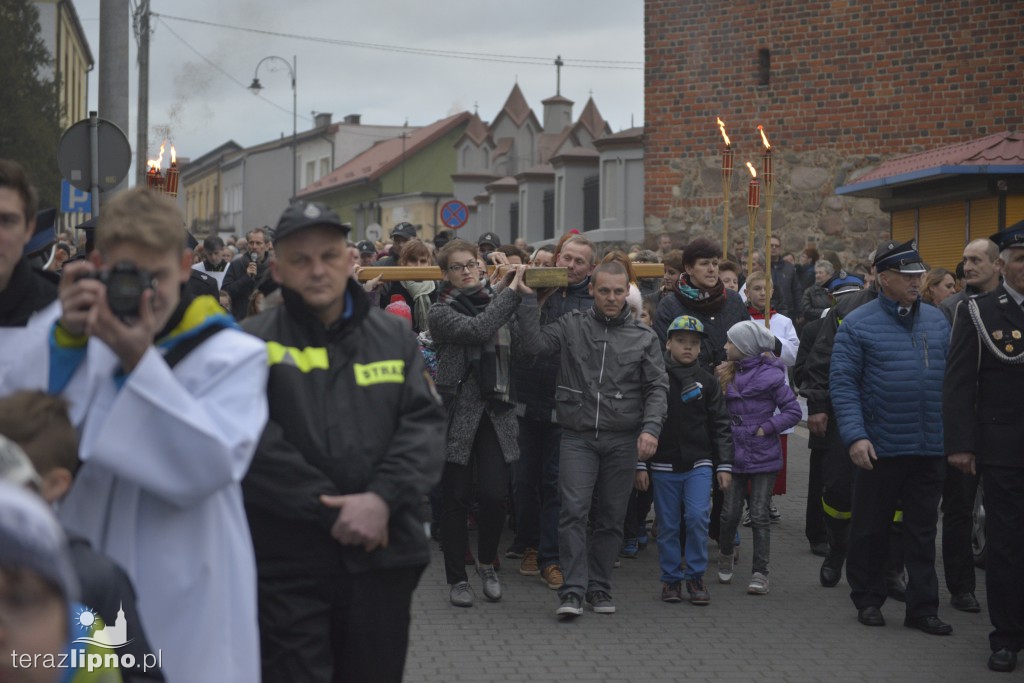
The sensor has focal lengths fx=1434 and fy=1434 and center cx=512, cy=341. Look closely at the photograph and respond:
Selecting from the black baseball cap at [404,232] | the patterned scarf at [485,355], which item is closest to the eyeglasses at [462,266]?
the patterned scarf at [485,355]

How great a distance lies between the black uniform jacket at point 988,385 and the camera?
23.4 ft

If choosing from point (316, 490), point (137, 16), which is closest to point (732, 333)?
point (316, 490)

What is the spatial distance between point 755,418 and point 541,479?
145cm

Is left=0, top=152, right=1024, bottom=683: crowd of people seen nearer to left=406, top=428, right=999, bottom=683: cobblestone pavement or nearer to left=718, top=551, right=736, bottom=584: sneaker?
left=718, top=551, right=736, bottom=584: sneaker

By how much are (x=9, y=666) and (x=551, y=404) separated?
713cm

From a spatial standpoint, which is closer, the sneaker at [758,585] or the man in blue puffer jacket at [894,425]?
the man in blue puffer jacket at [894,425]

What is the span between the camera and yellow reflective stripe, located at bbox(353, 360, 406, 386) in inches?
159

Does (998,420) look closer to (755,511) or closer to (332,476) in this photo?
(755,511)

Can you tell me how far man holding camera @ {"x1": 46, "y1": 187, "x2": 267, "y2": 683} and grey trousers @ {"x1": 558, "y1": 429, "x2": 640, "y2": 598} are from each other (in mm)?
4821

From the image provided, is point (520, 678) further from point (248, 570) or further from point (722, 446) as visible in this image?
point (248, 570)

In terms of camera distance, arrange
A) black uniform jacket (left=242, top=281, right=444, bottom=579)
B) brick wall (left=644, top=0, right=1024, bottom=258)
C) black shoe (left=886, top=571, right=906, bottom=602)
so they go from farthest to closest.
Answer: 1. brick wall (left=644, top=0, right=1024, bottom=258)
2. black shoe (left=886, top=571, right=906, bottom=602)
3. black uniform jacket (left=242, top=281, right=444, bottom=579)

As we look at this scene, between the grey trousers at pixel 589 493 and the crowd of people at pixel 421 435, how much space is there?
0.7 inches

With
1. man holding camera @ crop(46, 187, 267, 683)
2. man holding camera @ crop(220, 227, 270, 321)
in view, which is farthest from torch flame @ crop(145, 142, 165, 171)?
man holding camera @ crop(46, 187, 267, 683)

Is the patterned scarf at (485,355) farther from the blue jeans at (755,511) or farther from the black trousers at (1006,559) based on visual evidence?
the black trousers at (1006,559)
